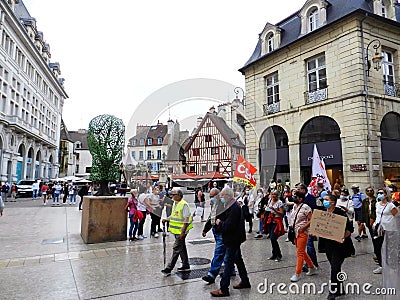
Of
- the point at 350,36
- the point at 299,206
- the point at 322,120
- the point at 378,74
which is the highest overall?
the point at 350,36

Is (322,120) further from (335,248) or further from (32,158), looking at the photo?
(32,158)

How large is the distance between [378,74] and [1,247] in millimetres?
18393

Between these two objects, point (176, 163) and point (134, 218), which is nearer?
point (176, 163)

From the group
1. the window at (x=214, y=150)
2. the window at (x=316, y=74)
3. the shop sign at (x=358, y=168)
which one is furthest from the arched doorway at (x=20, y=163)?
the window at (x=214, y=150)

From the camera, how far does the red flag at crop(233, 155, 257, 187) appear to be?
194 inches

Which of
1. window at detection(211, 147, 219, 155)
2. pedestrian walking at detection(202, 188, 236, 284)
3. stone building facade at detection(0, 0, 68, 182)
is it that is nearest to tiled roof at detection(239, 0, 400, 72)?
window at detection(211, 147, 219, 155)

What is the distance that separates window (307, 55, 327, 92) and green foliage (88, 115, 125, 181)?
13.0 m

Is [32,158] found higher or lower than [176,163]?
higher

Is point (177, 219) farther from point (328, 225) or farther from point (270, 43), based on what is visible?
point (270, 43)

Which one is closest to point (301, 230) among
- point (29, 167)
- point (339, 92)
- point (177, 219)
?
point (177, 219)

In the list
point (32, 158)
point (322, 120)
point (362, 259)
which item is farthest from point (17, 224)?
point (32, 158)

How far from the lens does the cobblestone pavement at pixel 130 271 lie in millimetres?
4691

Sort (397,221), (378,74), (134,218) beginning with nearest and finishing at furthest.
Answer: (397,221)
(134,218)
(378,74)

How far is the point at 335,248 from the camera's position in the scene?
4.68 m
